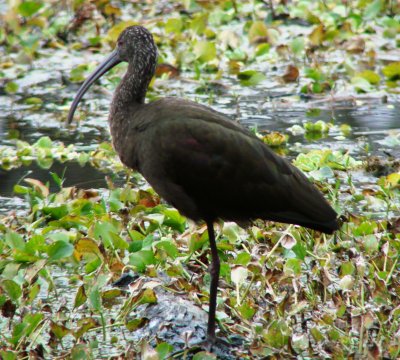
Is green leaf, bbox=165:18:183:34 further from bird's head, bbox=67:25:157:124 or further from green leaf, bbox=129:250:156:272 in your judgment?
green leaf, bbox=129:250:156:272

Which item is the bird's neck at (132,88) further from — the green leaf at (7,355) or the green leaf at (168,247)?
the green leaf at (7,355)

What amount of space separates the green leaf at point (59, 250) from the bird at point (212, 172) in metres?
0.53

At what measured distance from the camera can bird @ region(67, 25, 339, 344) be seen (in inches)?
188

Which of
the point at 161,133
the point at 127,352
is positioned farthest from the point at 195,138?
the point at 127,352

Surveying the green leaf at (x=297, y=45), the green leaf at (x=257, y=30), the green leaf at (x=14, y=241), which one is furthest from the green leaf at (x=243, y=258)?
the green leaf at (x=257, y=30)

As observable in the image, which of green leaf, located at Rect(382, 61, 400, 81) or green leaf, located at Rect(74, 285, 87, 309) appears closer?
green leaf, located at Rect(74, 285, 87, 309)

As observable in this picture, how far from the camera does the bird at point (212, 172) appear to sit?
4.78 meters

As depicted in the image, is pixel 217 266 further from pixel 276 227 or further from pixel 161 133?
pixel 276 227

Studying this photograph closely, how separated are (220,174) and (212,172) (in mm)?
43

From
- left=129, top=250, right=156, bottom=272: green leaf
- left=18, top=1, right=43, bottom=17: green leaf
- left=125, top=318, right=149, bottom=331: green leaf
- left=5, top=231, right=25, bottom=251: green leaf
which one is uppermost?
left=5, top=231, right=25, bottom=251: green leaf

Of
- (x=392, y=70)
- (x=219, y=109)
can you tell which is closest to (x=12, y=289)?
(x=219, y=109)

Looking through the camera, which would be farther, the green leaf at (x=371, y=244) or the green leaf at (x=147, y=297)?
the green leaf at (x=371, y=244)

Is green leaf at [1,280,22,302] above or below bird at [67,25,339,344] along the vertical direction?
below

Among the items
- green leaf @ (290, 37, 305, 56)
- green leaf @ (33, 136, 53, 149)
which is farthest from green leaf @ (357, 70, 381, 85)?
green leaf @ (33, 136, 53, 149)
